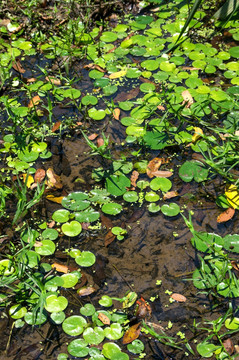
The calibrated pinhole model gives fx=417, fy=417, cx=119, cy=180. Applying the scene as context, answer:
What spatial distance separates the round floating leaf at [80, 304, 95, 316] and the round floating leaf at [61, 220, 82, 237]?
1.34 ft

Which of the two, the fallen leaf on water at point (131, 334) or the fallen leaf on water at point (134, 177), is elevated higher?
the fallen leaf on water at point (134, 177)

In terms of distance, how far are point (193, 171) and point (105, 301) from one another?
0.94m

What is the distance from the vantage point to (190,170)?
8.09 ft

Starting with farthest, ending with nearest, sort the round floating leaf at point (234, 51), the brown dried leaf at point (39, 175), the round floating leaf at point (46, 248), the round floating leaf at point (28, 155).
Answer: the round floating leaf at point (234, 51) < the round floating leaf at point (28, 155) < the brown dried leaf at point (39, 175) < the round floating leaf at point (46, 248)

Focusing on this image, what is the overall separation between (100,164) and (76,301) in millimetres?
891

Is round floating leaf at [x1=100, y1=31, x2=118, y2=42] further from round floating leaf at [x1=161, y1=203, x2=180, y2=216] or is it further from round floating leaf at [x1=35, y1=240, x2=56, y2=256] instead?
round floating leaf at [x1=35, y1=240, x2=56, y2=256]

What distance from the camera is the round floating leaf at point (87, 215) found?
2291 millimetres

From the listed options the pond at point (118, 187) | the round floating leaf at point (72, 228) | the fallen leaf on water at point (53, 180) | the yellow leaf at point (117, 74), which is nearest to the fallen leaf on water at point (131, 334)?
the pond at point (118, 187)

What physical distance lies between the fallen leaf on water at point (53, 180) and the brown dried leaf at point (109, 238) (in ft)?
1.43

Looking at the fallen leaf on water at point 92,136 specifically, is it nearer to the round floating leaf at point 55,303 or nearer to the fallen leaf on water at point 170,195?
the fallen leaf on water at point 170,195

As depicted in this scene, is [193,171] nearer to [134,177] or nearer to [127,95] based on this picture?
[134,177]

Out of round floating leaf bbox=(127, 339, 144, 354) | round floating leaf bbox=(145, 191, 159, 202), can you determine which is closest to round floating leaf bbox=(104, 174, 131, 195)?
round floating leaf bbox=(145, 191, 159, 202)

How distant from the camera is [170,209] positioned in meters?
2.30

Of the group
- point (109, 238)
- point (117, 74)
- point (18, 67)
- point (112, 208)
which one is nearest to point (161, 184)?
point (112, 208)
